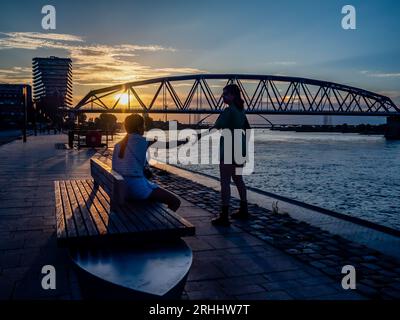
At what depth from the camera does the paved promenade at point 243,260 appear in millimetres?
3898

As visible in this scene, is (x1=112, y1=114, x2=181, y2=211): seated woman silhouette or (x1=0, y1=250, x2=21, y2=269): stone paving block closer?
(x1=0, y1=250, x2=21, y2=269): stone paving block

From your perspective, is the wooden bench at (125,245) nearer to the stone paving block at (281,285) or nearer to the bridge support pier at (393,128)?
the stone paving block at (281,285)

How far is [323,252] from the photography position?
16.9 ft

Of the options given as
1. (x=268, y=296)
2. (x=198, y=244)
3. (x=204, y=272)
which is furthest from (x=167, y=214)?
(x=268, y=296)

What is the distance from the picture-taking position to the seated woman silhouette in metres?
5.14

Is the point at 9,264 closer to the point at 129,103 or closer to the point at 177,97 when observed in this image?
the point at 177,97

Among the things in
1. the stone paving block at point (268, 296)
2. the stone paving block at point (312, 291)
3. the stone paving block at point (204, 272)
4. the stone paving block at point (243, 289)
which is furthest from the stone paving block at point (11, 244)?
the stone paving block at point (312, 291)

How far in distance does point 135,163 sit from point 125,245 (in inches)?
50.6

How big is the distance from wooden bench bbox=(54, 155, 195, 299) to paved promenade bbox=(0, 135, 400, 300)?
362mm

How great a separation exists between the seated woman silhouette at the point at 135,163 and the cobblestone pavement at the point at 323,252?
1525mm

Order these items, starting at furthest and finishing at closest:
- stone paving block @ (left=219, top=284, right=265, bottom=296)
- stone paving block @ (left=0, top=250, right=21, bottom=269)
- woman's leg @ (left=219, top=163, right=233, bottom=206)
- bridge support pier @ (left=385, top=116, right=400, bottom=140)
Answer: bridge support pier @ (left=385, top=116, right=400, bottom=140)
woman's leg @ (left=219, top=163, right=233, bottom=206)
stone paving block @ (left=0, top=250, right=21, bottom=269)
stone paving block @ (left=219, top=284, right=265, bottom=296)

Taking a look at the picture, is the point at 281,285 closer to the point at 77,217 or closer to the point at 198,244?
the point at 198,244

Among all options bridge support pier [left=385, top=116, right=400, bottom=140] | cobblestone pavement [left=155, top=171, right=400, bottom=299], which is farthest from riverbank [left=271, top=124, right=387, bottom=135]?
cobblestone pavement [left=155, top=171, right=400, bottom=299]

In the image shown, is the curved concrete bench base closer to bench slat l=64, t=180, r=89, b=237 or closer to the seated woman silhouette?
bench slat l=64, t=180, r=89, b=237
